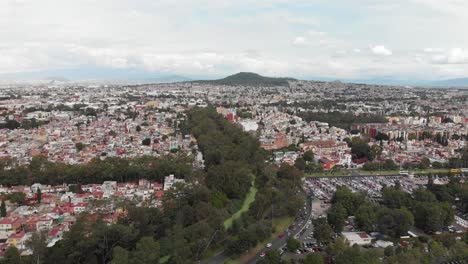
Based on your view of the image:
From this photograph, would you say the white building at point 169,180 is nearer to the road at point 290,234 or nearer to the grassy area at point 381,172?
the road at point 290,234

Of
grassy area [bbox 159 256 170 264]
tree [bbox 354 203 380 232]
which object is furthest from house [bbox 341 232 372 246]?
grassy area [bbox 159 256 170 264]

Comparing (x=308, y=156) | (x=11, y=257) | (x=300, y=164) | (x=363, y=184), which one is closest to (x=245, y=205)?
(x=300, y=164)

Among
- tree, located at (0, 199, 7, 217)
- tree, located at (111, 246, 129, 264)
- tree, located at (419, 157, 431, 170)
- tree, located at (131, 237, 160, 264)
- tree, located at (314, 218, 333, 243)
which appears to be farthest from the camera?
tree, located at (419, 157, 431, 170)

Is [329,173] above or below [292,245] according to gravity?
below

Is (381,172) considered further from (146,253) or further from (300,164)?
(146,253)

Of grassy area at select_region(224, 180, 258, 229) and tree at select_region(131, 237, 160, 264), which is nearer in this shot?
tree at select_region(131, 237, 160, 264)

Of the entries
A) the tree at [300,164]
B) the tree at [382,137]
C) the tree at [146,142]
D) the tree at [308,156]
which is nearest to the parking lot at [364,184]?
the tree at [300,164]

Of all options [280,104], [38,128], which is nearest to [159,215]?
[38,128]

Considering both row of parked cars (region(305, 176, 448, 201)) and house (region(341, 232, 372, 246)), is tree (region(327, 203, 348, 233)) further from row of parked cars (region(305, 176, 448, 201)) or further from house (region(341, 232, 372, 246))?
row of parked cars (region(305, 176, 448, 201))
